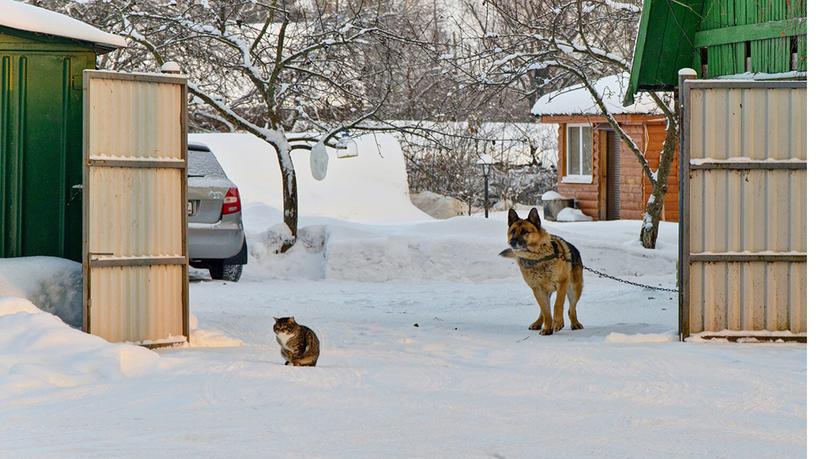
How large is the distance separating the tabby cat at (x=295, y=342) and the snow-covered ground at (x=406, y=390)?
0.13 meters

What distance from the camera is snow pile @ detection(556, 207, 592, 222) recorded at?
30812 mm

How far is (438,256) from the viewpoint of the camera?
701 inches

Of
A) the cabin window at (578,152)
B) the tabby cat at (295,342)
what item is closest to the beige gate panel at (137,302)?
the tabby cat at (295,342)

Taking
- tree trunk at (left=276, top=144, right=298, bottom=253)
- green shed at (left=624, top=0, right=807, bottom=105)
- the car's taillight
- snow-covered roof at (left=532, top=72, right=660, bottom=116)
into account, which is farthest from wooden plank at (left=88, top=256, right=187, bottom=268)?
snow-covered roof at (left=532, top=72, right=660, bottom=116)

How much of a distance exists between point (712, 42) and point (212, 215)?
6.41 metres

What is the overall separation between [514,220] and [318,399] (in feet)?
15.5

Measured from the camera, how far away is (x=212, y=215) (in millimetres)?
15703

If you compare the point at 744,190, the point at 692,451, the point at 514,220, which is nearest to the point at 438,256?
the point at 514,220

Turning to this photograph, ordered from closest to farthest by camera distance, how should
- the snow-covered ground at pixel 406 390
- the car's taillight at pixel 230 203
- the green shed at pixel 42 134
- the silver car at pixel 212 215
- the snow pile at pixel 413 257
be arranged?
the snow-covered ground at pixel 406 390, the green shed at pixel 42 134, the silver car at pixel 212 215, the car's taillight at pixel 230 203, the snow pile at pixel 413 257

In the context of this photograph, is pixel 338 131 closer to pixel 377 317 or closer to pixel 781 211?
pixel 377 317

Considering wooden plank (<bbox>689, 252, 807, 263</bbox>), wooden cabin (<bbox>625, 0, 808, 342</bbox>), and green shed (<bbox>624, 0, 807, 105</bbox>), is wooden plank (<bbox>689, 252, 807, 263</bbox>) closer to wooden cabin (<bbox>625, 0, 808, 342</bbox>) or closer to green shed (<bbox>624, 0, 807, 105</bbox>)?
wooden cabin (<bbox>625, 0, 808, 342</bbox>)

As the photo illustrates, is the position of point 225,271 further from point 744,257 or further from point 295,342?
point 744,257

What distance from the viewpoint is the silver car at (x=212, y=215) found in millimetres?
15648

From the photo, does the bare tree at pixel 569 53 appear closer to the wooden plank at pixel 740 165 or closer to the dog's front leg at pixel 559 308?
the dog's front leg at pixel 559 308
